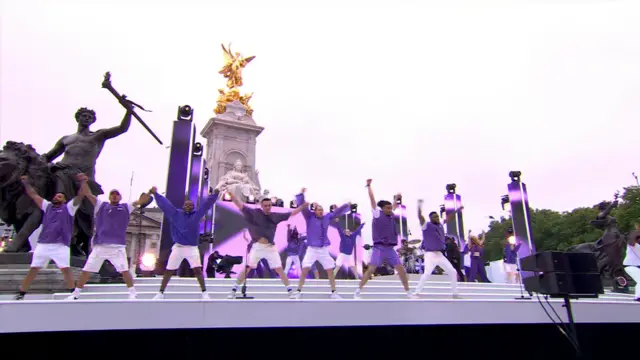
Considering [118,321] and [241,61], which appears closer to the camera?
[118,321]

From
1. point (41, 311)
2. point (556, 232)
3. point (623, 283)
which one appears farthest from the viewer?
point (556, 232)

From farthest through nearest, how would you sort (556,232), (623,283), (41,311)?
(556,232) < (623,283) < (41,311)

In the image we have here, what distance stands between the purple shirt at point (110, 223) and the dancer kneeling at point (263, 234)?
177 centimetres

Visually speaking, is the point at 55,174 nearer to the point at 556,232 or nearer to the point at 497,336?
the point at 497,336

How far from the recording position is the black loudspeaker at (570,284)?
5.82 m

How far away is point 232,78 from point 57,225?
94.8 feet

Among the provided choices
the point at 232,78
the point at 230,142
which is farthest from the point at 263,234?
the point at 232,78

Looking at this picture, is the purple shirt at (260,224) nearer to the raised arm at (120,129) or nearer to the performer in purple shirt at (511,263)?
the raised arm at (120,129)

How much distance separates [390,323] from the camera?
6.41 metres

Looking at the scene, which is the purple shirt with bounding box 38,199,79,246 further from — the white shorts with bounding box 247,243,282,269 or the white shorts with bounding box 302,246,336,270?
the white shorts with bounding box 302,246,336,270

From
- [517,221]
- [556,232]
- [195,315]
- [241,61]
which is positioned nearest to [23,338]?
[195,315]

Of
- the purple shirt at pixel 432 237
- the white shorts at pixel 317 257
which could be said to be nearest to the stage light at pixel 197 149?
the white shorts at pixel 317 257

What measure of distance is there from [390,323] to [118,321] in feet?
12.5

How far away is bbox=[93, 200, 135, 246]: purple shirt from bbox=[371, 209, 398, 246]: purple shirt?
4.30 meters
